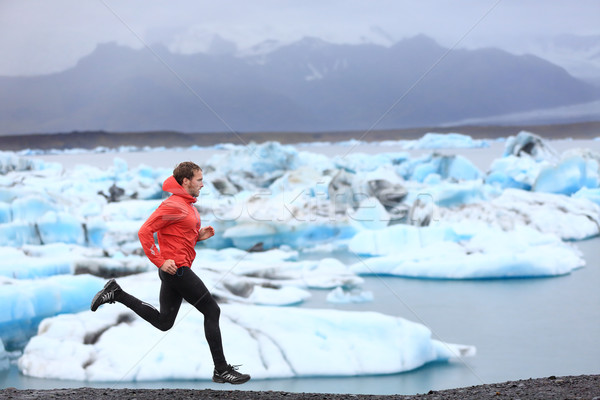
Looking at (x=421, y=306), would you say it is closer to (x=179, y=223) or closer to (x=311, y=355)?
(x=311, y=355)

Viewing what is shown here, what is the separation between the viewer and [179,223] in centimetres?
241

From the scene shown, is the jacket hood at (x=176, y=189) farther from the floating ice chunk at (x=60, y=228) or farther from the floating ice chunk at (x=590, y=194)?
the floating ice chunk at (x=590, y=194)

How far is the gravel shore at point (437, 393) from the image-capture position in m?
2.71

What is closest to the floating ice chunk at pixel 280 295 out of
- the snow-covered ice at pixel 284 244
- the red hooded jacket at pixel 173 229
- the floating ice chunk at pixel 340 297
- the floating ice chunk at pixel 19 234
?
the snow-covered ice at pixel 284 244

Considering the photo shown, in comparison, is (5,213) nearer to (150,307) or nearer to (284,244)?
(284,244)

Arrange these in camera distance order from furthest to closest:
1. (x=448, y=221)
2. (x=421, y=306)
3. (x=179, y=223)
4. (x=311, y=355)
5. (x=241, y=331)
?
(x=448, y=221)
(x=421, y=306)
(x=241, y=331)
(x=311, y=355)
(x=179, y=223)

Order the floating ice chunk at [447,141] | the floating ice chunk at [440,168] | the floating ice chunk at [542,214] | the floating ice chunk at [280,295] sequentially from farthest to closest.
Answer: the floating ice chunk at [447,141]
the floating ice chunk at [440,168]
the floating ice chunk at [542,214]
the floating ice chunk at [280,295]

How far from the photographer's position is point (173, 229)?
242cm

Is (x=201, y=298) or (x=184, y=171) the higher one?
(x=184, y=171)

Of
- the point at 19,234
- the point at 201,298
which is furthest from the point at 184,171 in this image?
the point at 19,234

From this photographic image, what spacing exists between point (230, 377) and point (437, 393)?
48.8 inches

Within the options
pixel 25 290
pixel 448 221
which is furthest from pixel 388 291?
pixel 25 290

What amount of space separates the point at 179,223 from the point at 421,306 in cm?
797

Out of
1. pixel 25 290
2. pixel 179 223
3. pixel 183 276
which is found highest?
pixel 179 223
